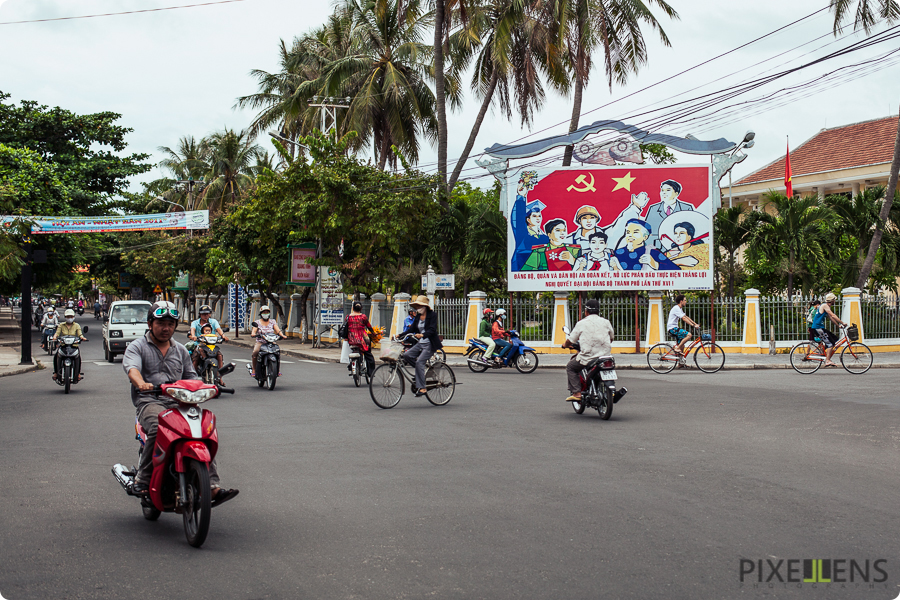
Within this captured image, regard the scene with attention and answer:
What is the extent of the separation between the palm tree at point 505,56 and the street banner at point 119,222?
11758 mm

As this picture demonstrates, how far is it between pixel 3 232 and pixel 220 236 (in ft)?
54.9

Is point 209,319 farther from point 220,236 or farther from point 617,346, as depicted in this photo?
point 220,236

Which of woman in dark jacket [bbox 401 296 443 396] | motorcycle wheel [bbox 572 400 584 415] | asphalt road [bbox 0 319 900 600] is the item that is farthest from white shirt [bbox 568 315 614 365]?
woman in dark jacket [bbox 401 296 443 396]

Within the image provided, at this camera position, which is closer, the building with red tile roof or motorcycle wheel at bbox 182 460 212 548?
motorcycle wheel at bbox 182 460 212 548

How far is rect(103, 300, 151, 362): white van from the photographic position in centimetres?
2514

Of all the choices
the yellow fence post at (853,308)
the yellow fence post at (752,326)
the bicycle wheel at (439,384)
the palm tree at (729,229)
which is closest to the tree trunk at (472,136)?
the palm tree at (729,229)

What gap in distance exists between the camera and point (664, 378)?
1797cm

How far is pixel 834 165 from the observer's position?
131ft

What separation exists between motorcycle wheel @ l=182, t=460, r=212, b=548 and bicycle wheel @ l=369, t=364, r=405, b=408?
7.03m

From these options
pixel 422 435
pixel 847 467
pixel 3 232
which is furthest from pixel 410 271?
pixel 847 467

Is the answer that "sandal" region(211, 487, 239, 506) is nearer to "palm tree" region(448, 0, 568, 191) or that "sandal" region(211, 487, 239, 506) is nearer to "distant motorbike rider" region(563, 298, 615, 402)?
"distant motorbike rider" region(563, 298, 615, 402)

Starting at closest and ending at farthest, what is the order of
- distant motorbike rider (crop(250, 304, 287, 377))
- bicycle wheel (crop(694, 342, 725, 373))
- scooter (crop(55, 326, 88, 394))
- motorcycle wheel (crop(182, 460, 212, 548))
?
motorcycle wheel (crop(182, 460, 212, 548)) < scooter (crop(55, 326, 88, 394)) < distant motorbike rider (crop(250, 304, 287, 377)) < bicycle wheel (crop(694, 342, 725, 373))

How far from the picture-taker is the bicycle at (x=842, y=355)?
1805 cm

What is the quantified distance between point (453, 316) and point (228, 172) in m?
30.0
